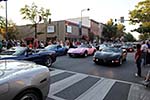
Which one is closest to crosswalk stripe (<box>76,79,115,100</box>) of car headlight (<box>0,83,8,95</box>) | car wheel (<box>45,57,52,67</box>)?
car headlight (<box>0,83,8,95</box>)

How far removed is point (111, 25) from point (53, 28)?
31416 mm

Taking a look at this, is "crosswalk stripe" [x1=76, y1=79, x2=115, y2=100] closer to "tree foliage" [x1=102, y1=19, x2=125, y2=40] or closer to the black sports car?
the black sports car

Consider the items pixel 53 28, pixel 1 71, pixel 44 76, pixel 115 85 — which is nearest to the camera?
pixel 1 71

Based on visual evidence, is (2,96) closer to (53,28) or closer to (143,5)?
(143,5)

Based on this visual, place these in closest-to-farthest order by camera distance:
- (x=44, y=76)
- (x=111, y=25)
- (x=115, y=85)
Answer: (x=44, y=76) → (x=115, y=85) → (x=111, y=25)

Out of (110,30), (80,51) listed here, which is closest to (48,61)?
(80,51)

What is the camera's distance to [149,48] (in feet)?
45.9

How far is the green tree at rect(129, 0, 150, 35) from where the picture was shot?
127 ft

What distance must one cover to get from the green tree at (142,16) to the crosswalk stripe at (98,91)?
106 feet

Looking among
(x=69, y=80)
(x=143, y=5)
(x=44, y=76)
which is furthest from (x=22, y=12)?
(x=44, y=76)

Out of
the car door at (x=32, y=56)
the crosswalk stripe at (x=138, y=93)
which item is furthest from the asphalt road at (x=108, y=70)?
the car door at (x=32, y=56)

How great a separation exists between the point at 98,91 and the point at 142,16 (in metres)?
35.9

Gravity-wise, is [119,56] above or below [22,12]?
below

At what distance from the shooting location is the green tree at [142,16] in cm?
3881
